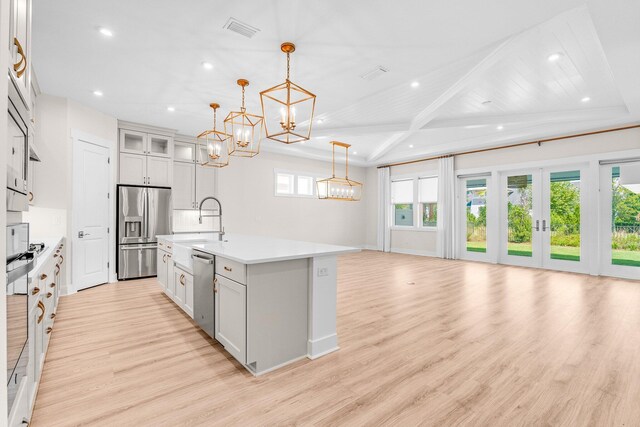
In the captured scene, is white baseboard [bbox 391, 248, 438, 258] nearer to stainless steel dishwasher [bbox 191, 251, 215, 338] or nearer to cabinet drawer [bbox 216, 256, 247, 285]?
stainless steel dishwasher [bbox 191, 251, 215, 338]

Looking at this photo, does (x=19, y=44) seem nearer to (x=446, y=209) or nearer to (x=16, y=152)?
(x=16, y=152)

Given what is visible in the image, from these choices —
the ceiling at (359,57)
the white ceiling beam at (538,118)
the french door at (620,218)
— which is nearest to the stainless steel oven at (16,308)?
the ceiling at (359,57)

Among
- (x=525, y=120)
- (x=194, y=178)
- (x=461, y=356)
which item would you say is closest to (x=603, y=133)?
(x=525, y=120)

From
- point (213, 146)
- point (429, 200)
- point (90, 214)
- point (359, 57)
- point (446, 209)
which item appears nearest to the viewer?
point (359, 57)

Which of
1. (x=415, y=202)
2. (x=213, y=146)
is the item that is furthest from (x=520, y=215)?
(x=213, y=146)

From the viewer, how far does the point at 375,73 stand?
12.7 feet

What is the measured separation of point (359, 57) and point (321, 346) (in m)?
3.08

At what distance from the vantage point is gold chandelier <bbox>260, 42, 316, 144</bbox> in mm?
2863

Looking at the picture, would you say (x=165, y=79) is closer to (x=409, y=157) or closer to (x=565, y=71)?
(x=565, y=71)

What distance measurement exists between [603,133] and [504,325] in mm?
5228

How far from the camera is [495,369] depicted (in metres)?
2.45

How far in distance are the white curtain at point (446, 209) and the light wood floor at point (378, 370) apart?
4.06 meters

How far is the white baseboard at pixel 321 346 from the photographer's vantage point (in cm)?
261

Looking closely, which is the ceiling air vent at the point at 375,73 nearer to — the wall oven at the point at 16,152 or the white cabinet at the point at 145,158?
the wall oven at the point at 16,152
